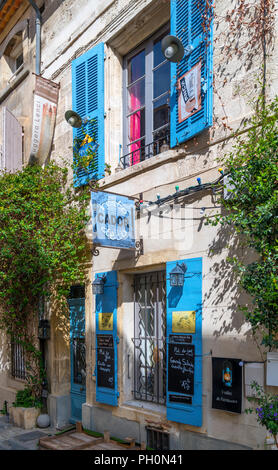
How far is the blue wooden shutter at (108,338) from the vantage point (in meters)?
6.43

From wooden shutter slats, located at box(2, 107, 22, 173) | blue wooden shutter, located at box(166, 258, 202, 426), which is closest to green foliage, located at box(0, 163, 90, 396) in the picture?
wooden shutter slats, located at box(2, 107, 22, 173)

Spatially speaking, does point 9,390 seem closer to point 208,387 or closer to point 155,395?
point 155,395

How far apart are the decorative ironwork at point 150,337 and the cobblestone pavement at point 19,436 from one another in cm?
182

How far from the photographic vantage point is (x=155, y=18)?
654cm

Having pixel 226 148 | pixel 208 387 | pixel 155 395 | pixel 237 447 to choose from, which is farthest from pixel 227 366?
pixel 226 148

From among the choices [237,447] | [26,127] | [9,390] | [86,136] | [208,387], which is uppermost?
[26,127]

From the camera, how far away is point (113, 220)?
5.70 m

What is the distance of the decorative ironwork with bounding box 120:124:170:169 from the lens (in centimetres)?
635

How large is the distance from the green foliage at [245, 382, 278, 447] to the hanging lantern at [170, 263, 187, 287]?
146cm

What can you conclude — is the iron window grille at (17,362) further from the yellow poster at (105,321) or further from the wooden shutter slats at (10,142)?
the wooden shutter slats at (10,142)

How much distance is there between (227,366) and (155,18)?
→ 4.88 m

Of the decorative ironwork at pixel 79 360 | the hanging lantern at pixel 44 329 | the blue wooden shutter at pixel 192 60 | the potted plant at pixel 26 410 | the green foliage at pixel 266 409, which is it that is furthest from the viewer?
the hanging lantern at pixel 44 329

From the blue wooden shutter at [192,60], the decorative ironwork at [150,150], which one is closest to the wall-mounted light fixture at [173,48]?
the blue wooden shutter at [192,60]

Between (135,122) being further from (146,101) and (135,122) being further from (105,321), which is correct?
(105,321)
